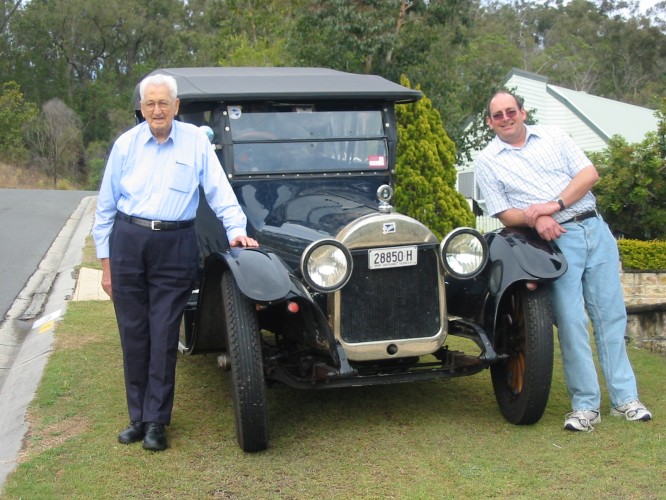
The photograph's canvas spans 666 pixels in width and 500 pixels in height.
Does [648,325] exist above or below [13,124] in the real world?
below

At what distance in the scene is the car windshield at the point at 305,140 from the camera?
582 cm

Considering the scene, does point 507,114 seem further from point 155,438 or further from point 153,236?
point 155,438

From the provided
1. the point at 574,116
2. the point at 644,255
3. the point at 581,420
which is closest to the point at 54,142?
the point at 574,116

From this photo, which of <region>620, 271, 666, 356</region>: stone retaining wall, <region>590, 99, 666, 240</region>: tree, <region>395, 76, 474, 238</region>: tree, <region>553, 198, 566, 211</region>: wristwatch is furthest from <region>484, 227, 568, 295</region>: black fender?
<region>590, 99, 666, 240</region>: tree

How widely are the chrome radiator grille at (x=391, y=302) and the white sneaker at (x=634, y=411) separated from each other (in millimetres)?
1207

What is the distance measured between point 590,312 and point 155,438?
8.54 feet

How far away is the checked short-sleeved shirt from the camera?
197 inches

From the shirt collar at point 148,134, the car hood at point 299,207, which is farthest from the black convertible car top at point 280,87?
the shirt collar at point 148,134

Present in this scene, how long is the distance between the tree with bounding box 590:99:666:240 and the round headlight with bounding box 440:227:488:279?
8830 millimetres

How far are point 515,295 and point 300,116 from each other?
198cm

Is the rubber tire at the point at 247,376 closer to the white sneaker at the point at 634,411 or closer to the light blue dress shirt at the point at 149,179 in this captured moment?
the light blue dress shirt at the point at 149,179

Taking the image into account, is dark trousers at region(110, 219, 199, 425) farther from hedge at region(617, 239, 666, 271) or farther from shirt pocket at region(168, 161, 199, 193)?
hedge at region(617, 239, 666, 271)

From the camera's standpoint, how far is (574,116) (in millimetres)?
24359

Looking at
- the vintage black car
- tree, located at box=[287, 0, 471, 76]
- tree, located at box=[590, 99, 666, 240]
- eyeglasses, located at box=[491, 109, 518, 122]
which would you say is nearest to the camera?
the vintage black car
